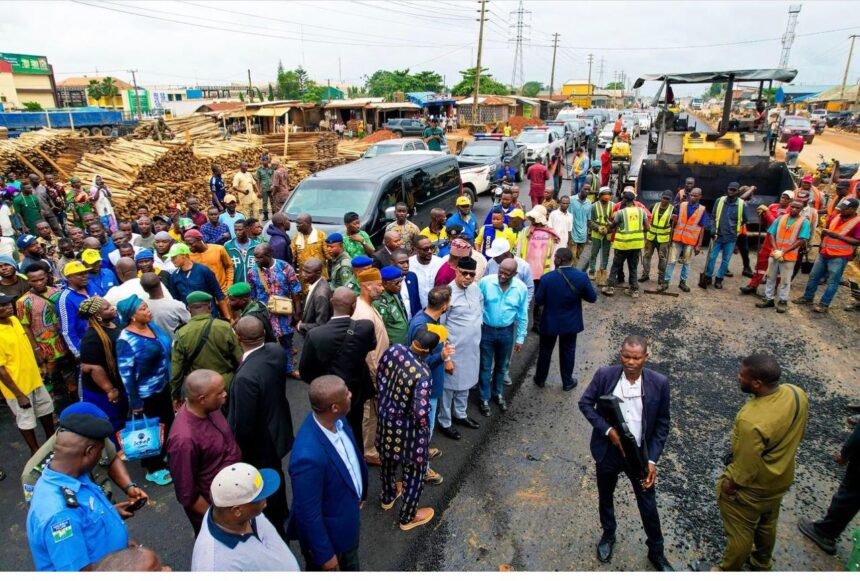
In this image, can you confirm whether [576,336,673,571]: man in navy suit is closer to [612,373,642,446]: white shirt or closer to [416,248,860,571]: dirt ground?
[612,373,642,446]: white shirt

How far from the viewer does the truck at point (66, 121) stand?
27.5m

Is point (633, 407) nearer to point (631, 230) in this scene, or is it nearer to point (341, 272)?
point (341, 272)

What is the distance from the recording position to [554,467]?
436 cm

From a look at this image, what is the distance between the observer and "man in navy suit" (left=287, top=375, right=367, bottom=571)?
246 centimetres

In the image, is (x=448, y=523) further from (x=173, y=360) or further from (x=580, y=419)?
(x=173, y=360)

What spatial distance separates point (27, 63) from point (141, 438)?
204ft

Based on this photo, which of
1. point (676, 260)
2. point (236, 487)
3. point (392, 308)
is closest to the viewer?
point (236, 487)

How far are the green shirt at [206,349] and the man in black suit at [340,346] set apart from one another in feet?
1.94

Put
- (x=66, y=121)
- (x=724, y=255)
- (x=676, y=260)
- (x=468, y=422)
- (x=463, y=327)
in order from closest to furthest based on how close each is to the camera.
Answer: (x=463, y=327)
(x=468, y=422)
(x=724, y=255)
(x=676, y=260)
(x=66, y=121)

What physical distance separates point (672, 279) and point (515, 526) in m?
6.74

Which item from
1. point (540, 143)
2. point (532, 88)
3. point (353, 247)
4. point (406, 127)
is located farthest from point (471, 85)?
point (532, 88)

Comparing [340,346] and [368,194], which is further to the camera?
[368,194]

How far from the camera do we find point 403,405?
3383 mm

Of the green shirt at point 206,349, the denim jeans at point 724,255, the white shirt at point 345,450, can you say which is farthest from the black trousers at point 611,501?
the denim jeans at point 724,255
